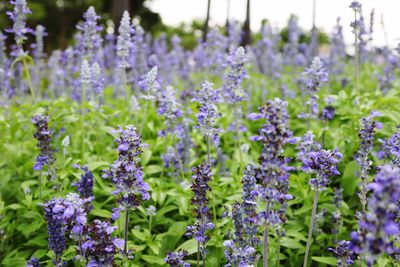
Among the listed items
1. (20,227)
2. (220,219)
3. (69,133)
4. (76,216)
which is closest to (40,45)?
(69,133)

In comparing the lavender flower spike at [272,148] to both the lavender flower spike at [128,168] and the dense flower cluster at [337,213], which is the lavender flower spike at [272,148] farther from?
the dense flower cluster at [337,213]

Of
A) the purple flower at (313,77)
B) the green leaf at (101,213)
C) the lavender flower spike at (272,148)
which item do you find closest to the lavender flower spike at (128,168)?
the lavender flower spike at (272,148)

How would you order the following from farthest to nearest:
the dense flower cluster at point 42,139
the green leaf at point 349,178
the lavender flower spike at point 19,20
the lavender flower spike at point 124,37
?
1. the lavender flower spike at point 19,20
2. the lavender flower spike at point 124,37
3. the green leaf at point 349,178
4. the dense flower cluster at point 42,139

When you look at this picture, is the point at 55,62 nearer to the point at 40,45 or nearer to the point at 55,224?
the point at 40,45

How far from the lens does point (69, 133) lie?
6.00m

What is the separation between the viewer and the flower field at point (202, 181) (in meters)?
2.98

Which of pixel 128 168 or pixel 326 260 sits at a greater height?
pixel 128 168

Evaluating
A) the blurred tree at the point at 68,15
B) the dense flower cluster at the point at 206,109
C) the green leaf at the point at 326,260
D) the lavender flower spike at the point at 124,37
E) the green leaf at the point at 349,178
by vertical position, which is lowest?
the green leaf at the point at 326,260

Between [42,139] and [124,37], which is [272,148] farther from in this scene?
[124,37]

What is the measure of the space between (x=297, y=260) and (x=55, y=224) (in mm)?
2155

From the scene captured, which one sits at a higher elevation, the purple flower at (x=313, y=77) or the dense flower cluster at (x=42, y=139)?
the purple flower at (x=313, y=77)

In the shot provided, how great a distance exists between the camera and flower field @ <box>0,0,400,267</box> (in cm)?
298

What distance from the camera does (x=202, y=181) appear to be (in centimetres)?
343

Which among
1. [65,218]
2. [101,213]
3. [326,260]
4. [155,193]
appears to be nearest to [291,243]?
[326,260]
